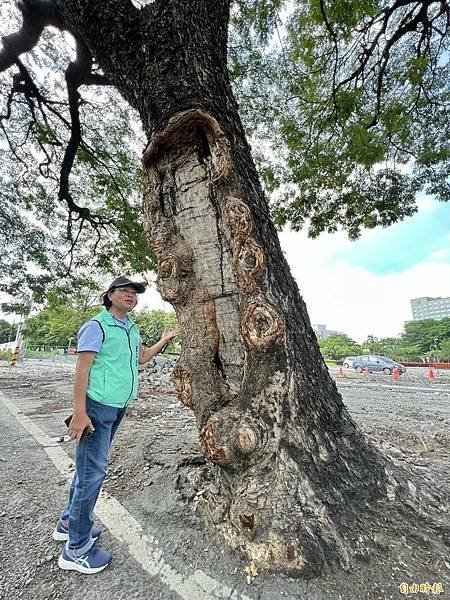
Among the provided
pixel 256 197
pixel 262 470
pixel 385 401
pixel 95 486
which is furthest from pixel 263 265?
pixel 385 401

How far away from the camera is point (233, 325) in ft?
5.96

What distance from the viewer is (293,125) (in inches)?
201

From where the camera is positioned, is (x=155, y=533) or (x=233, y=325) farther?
(x=233, y=325)

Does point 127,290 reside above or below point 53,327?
below

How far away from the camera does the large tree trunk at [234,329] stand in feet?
5.00

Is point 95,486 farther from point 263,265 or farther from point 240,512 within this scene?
point 263,265

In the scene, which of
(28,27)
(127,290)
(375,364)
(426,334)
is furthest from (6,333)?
(426,334)

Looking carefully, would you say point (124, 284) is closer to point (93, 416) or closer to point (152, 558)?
point (93, 416)

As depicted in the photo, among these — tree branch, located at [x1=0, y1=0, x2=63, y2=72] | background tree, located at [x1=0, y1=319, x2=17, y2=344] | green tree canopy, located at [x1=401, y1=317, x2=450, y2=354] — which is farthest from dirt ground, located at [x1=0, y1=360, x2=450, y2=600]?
background tree, located at [x1=0, y1=319, x2=17, y2=344]

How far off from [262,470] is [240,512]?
8.9 inches

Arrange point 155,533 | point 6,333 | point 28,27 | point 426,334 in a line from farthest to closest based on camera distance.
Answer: point 6,333
point 426,334
point 28,27
point 155,533

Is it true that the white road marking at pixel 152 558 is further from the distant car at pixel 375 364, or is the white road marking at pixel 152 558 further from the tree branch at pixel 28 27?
the distant car at pixel 375 364

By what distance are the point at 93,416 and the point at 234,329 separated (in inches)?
34.7

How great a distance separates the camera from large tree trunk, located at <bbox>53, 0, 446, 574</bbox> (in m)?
1.53
